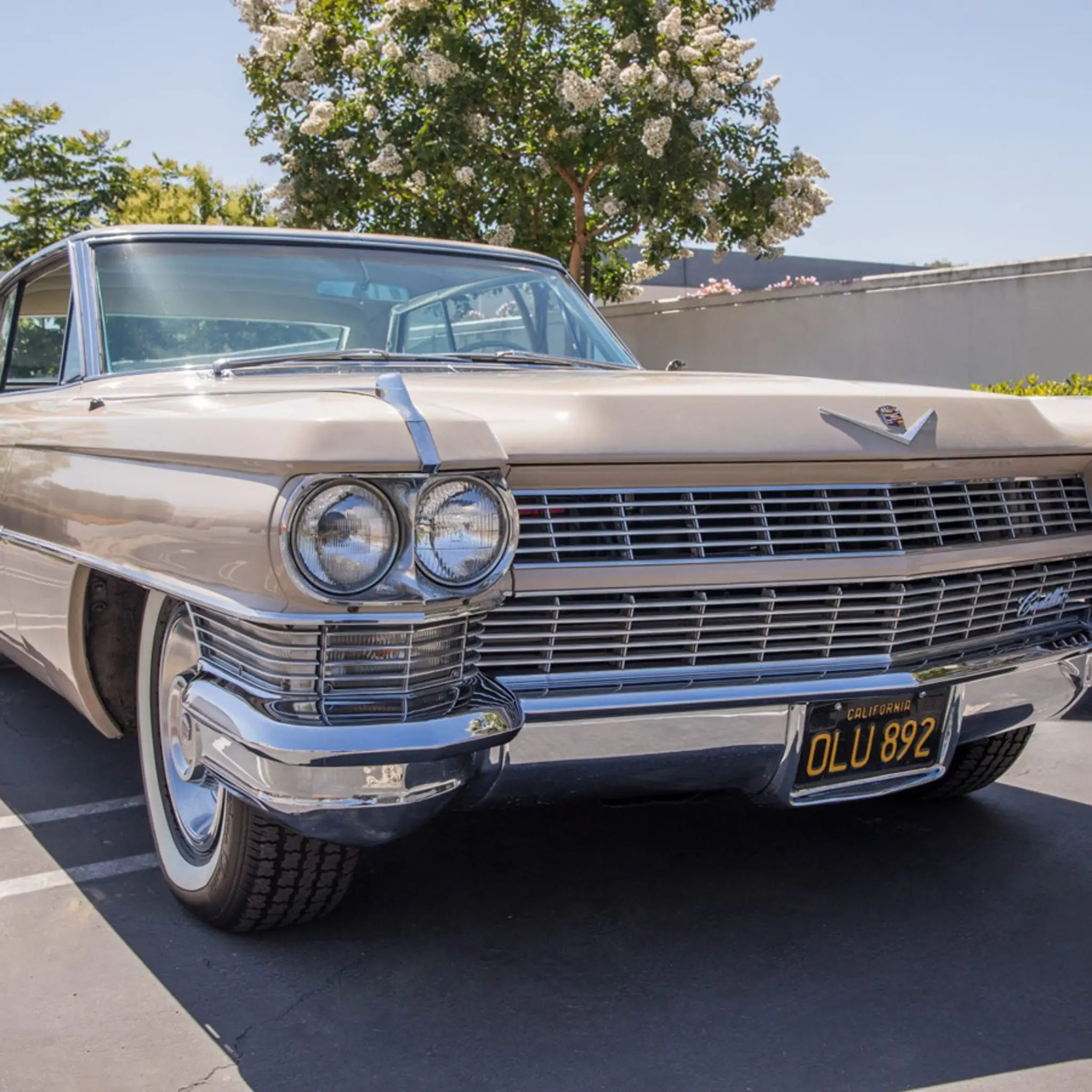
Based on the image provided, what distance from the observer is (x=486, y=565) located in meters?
2.30

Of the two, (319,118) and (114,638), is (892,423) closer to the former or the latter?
(114,638)

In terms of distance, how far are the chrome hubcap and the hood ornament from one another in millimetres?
1418

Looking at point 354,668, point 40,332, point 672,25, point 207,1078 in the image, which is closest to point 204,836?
point 207,1078

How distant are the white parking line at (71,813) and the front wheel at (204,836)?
30.8 inches

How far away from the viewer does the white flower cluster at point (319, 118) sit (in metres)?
13.6

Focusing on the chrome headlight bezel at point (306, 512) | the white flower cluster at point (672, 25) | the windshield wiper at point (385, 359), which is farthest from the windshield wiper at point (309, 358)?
the white flower cluster at point (672, 25)

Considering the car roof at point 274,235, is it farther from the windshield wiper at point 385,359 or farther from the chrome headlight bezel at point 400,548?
the chrome headlight bezel at point 400,548

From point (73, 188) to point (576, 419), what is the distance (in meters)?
26.9

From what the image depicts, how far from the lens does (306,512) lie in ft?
7.27

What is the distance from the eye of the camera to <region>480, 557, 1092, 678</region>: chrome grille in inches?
96.6

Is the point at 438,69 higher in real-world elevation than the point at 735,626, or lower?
higher

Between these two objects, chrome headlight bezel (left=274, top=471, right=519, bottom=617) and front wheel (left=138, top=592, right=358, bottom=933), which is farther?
front wheel (left=138, top=592, right=358, bottom=933)

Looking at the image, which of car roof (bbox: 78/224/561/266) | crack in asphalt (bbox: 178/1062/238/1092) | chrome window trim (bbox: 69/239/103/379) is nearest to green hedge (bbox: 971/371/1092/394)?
car roof (bbox: 78/224/561/266)

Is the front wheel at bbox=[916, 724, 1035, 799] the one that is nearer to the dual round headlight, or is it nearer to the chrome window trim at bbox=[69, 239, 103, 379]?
the dual round headlight
